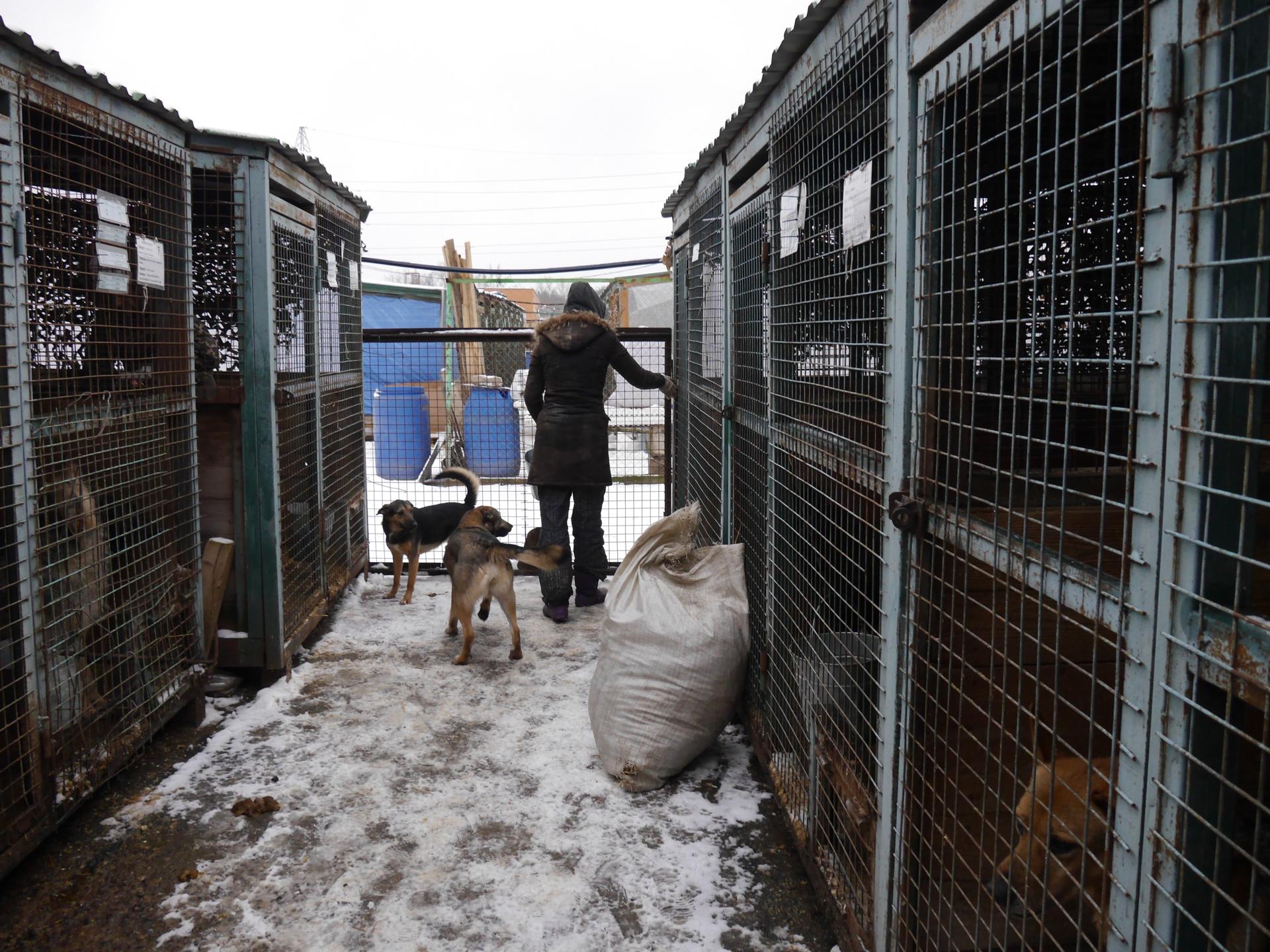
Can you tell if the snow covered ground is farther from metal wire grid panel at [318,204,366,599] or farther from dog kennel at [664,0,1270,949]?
metal wire grid panel at [318,204,366,599]

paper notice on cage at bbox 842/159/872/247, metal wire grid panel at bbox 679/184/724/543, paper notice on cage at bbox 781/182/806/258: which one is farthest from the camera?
metal wire grid panel at bbox 679/184/724/543

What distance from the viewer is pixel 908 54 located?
80.0 inches

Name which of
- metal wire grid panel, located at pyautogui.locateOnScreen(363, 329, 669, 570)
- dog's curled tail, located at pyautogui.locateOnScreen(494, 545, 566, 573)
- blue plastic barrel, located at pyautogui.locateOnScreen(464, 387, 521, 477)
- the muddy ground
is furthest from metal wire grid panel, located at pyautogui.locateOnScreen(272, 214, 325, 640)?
blue plastic barrel, located at pyautogui.locateOnScreen(464, 387, 521, 477)

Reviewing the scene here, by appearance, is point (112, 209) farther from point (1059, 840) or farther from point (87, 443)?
point (1059, 840)

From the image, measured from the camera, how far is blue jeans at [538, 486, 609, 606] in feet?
19.6

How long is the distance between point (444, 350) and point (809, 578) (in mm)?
4999

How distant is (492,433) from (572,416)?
1929 mm

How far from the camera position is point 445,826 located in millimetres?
3393

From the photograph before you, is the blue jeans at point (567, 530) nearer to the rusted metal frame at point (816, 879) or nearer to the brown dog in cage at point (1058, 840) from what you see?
the rusted metal frame at point (816, 879)

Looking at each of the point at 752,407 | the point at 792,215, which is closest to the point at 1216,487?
the point at 792,215

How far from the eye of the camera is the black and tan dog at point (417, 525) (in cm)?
641

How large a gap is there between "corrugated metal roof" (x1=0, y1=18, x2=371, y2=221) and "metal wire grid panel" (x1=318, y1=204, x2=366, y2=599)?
27cm

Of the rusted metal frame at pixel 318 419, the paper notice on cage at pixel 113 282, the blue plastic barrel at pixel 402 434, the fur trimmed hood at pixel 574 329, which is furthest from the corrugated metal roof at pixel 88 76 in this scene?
the blue plastic barrel at pixel 402 434

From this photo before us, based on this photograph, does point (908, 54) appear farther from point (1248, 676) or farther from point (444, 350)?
point (444, 350)
